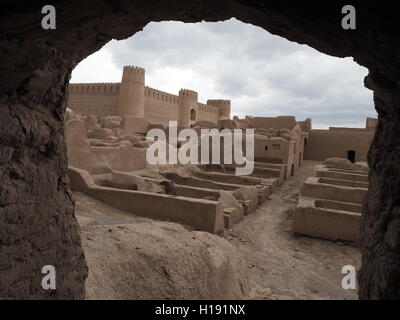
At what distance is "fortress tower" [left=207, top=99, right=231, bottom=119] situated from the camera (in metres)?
44.0

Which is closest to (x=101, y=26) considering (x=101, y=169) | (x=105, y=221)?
(x=105, y=221)

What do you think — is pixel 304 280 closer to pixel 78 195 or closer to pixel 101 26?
pixel 101 26

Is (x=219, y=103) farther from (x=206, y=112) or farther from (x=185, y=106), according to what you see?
(x=185, y=106)

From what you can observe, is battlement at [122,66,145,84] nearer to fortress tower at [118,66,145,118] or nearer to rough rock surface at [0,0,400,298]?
fortress tower at [118,66,145,118]

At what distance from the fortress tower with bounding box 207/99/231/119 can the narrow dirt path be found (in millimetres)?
34216

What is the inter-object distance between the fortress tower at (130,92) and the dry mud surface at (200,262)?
70.2ft

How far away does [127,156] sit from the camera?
1267 cm

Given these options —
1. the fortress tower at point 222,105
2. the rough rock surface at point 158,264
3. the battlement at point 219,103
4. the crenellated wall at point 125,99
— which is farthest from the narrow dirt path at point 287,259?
the battlement at point 219,103

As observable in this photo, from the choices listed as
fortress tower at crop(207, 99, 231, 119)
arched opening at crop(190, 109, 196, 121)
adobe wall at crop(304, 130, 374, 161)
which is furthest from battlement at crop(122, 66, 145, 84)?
adobe wall at crop(304, 130, 374, 161)

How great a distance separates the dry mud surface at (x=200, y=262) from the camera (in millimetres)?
4410

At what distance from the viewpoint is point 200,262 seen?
5062mm

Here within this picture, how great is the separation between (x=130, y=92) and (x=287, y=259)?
2531 cm

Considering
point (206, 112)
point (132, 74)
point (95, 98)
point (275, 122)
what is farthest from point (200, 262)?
point (206, 112)

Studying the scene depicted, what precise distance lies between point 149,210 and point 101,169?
3.31 metres
